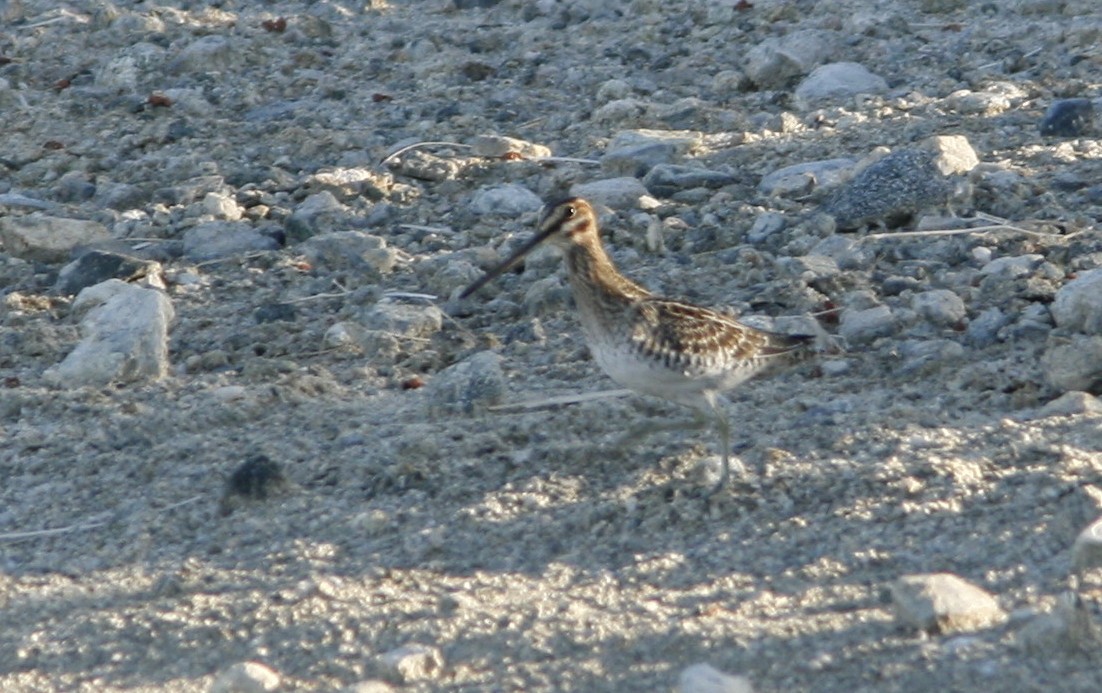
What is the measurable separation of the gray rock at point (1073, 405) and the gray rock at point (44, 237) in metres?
4.63

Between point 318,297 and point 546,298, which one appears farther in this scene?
point 318,297

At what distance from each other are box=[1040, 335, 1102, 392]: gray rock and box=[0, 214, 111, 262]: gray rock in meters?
4.57

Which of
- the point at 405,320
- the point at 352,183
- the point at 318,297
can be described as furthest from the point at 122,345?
the point at 352,183

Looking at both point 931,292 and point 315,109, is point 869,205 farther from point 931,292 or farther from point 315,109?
point 315,109

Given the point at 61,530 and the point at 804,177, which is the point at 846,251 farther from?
the point at 61,530

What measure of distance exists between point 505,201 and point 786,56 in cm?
225

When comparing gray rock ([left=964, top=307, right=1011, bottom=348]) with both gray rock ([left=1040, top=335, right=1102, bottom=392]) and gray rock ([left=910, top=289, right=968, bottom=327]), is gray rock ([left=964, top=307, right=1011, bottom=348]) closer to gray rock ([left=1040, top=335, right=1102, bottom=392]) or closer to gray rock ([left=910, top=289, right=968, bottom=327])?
gray rock ([left=910, top=289, right=968, bottom=327])

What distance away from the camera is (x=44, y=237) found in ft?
28.4

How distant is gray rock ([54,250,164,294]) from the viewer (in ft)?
26.9

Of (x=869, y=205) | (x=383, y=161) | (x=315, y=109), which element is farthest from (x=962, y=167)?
(x=315, y=109)

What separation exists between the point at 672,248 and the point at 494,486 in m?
2.42

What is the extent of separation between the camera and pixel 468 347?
7.47 metres

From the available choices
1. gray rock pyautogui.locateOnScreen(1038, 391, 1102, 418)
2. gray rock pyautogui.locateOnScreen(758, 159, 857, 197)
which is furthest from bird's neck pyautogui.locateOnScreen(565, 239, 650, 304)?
gray rock pyautogui.locateOnScreen(758, 159, 857, 197)

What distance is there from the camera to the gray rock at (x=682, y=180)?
348 inches
